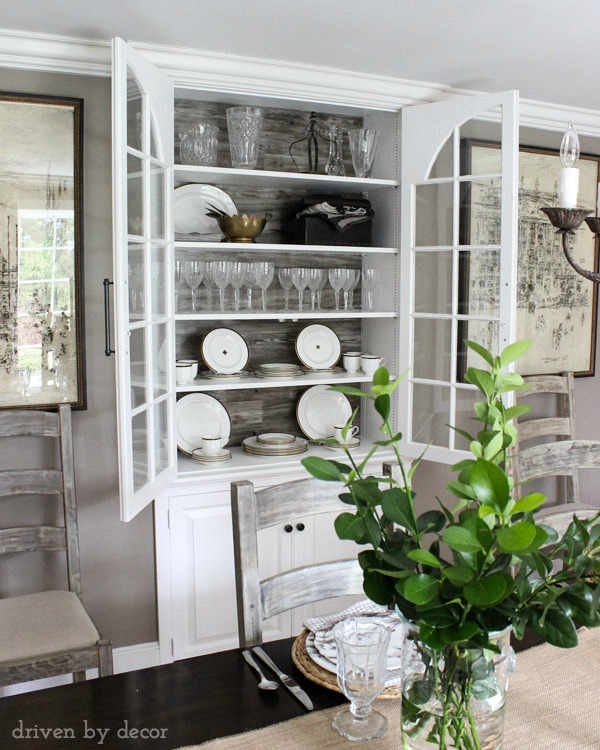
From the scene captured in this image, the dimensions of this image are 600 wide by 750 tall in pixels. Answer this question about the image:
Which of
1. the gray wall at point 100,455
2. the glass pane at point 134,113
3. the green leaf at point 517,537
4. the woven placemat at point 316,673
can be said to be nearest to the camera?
the green leaf at point 517,537

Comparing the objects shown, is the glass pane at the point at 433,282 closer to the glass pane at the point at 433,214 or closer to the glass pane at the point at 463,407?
the glass pane at the point at 433,214

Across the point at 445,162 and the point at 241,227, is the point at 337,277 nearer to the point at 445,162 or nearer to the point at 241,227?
the point at 241,227

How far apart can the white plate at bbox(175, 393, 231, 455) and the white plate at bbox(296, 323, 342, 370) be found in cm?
42

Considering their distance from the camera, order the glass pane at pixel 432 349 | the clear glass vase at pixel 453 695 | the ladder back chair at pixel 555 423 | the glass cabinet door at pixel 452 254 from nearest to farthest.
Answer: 1. the clear glass vase at pixel 453 695
2. the glass cabinet door at pixel 452 254
3. the glass pane at pixel 432 349
4. the ladder back chair at pixel 555 423

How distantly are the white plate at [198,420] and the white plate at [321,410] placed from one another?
35cm

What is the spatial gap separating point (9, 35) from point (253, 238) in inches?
42.4

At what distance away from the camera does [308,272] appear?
3006 mm

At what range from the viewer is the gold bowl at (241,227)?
9.39 ft

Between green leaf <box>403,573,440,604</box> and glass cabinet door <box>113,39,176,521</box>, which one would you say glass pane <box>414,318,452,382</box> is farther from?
green leaf <box>403,573,440,604</box>

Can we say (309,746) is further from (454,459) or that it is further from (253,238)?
(253,238)

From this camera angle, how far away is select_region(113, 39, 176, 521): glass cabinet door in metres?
2.21

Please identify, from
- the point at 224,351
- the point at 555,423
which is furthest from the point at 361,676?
the point at 555,423

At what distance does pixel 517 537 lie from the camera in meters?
0.77

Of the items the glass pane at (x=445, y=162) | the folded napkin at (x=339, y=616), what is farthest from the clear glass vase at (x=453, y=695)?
the glass pane at (x=445, y=162)
